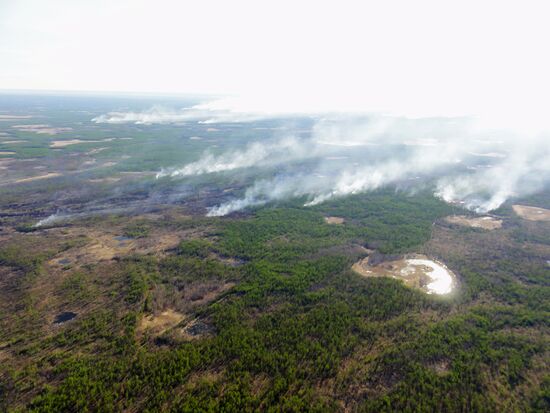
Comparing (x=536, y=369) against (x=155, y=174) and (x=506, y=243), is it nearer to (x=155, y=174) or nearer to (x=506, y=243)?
(x=506, y=243)

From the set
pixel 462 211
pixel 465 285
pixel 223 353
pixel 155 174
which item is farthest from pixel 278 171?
pixel 223 353

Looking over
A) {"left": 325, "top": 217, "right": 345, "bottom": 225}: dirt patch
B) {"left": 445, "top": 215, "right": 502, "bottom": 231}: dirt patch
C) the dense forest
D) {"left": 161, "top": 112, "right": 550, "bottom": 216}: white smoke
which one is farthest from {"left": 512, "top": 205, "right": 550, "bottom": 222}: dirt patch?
{"left": 325, "top": 217, "right": 345, "bottom": 225}: dirt patch

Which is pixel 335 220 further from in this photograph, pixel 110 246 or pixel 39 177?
pixel 39 177

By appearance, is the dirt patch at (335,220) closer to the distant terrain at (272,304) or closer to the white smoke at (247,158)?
the distant terrain at (272,304)

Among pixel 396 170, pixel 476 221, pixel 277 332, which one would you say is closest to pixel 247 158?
pixel 396 170

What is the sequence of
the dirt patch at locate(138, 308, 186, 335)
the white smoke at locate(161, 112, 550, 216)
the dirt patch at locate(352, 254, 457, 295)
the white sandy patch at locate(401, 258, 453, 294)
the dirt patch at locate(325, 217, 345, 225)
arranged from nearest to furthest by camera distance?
1. the dirt patch at locate(138, 308, 186, 335)
2. the white sandy patch at locate(401, 258, 453, 294)
3. the dirt patch at locate(352, 254, 457, 295)
4. the dirt patch at locate(325, 217, 345, 225)
5. the white smoke at locate(161, 112, 550, 216)

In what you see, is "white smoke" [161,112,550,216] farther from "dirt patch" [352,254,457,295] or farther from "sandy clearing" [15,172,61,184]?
"sandy clearing" [15,172,61,184]

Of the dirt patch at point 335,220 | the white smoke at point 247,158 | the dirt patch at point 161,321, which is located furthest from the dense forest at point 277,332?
the white smoke at point 247,158
